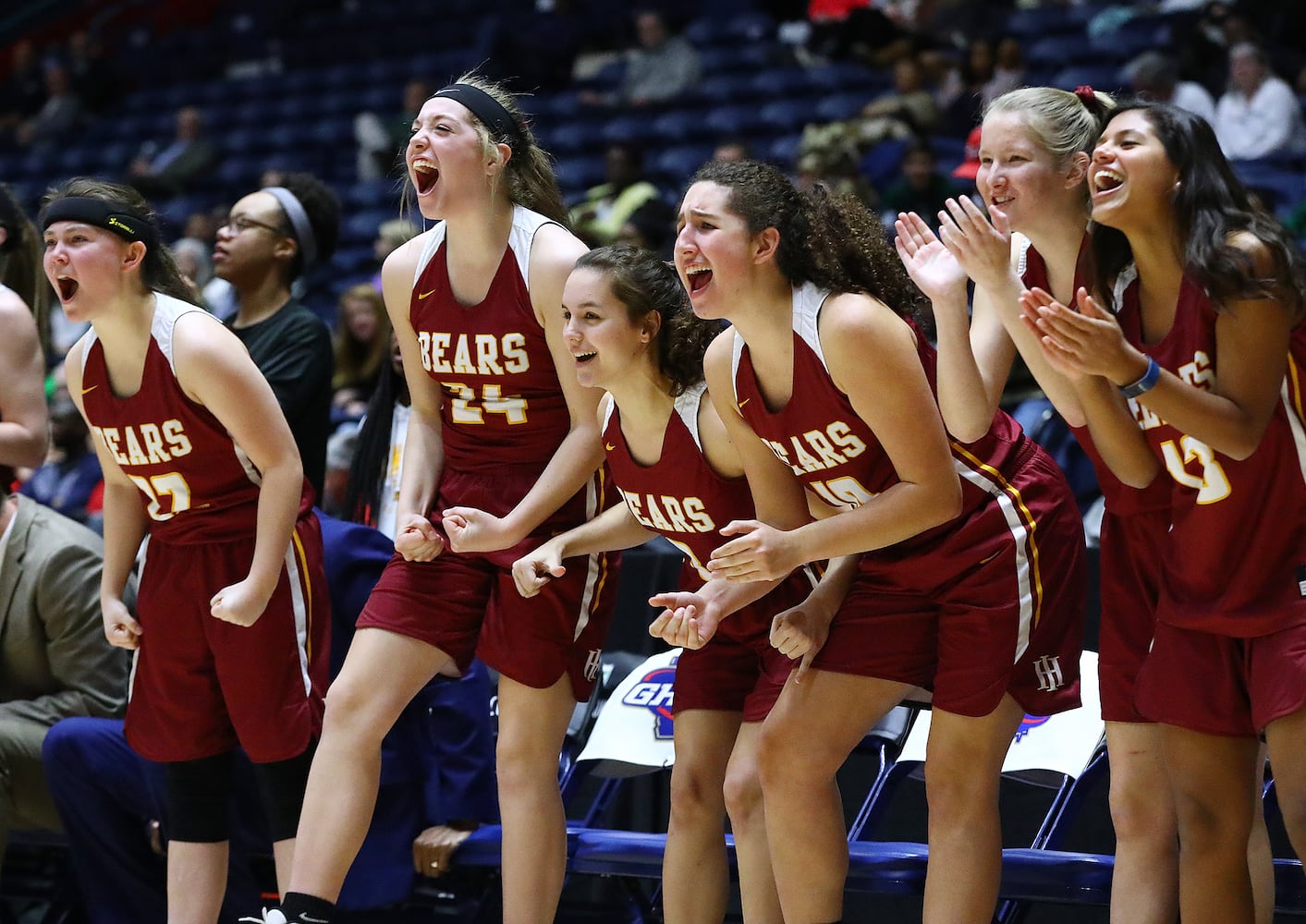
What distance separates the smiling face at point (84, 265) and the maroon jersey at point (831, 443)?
1.51 m

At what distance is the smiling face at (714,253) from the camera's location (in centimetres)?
296

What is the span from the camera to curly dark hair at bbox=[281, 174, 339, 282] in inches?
182

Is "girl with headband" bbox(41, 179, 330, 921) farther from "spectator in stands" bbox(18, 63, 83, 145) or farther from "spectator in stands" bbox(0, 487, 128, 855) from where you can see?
"spectator in stands" bbox(18, 63, 83, 145)

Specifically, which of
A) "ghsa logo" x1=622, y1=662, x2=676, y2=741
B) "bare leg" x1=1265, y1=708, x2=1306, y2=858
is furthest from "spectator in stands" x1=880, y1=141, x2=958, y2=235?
"bare leg" x1=1265, y1=708, x2=1306, y2=858

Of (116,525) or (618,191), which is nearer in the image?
(116,525)

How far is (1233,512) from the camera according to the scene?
8.47ft

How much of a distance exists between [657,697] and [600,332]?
1.18 meters

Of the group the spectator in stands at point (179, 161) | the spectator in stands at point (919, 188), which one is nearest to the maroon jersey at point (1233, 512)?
the spectator in stands at point (919, 188)

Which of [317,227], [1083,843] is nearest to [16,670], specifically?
[317,227]

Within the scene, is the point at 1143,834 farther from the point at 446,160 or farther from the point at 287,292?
the point at 287,292

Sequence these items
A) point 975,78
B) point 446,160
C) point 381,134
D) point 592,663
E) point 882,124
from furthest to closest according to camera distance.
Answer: point 381,134
point 975,78
point 882,124
point 592,663
point 446,160

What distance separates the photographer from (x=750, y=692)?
3230mm

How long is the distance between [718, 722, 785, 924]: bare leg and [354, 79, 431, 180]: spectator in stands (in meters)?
9.58

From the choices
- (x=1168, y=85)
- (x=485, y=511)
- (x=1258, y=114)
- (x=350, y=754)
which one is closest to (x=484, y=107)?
(x=485, y=511)
